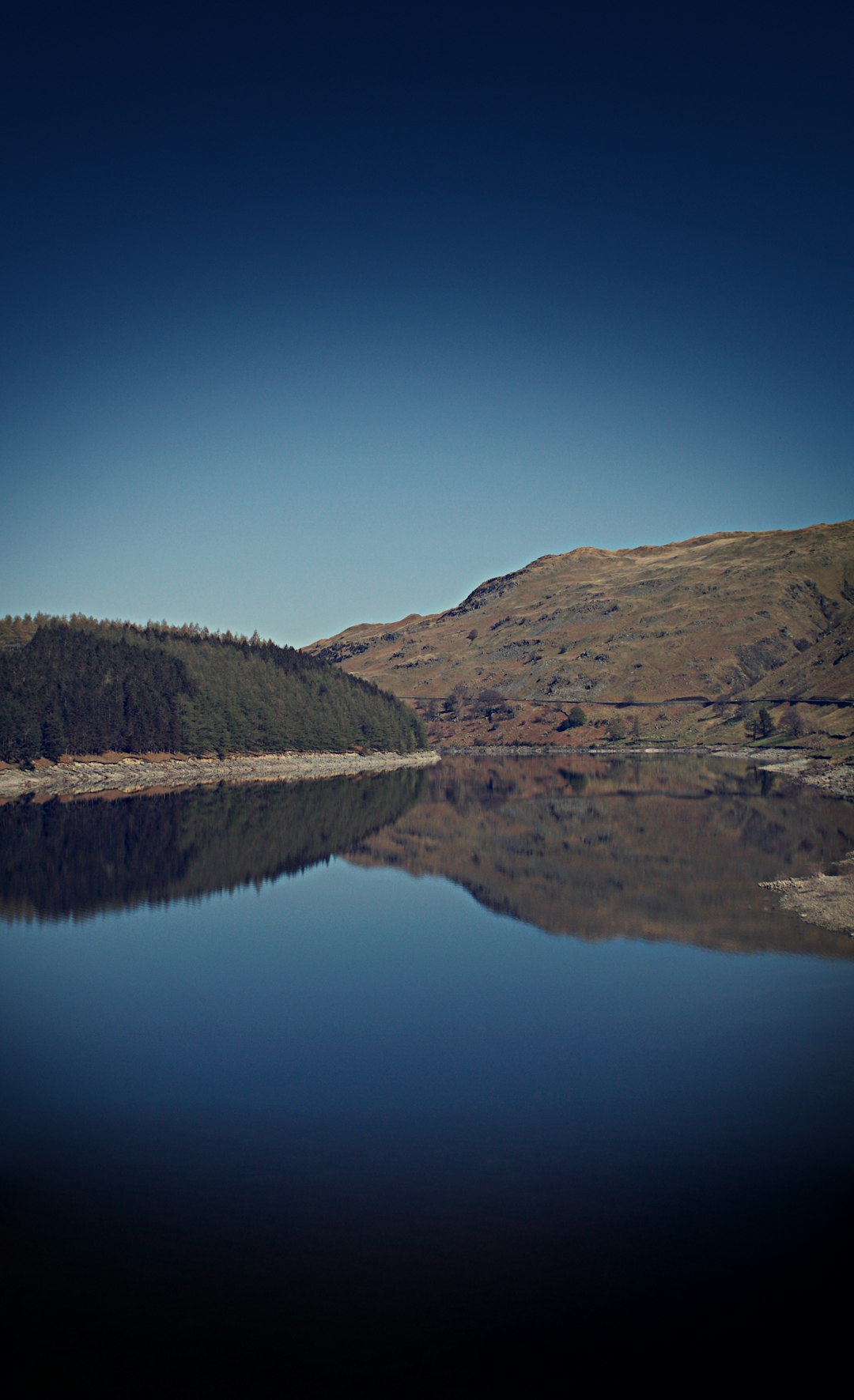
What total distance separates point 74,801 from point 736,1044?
85.7 meters

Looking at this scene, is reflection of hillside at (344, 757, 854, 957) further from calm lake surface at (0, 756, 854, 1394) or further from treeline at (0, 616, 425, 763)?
treeline at (0, 616, 425, 763)

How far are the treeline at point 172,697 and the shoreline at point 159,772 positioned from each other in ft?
6.01

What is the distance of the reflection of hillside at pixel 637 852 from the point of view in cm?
4144

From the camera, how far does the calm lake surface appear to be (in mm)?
12656

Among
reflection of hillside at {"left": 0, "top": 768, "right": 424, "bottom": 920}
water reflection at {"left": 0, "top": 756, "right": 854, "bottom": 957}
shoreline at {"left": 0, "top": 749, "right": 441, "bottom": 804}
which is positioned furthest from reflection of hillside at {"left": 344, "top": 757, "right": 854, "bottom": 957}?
shoreline at {"left": 0, "top": 749, "right": 441, "bottom": 804}

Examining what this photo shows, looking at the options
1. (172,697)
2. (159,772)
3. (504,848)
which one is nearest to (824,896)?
(504,848)

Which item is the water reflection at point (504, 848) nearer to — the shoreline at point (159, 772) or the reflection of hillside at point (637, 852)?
the reflection of hillside at point (637, 852)

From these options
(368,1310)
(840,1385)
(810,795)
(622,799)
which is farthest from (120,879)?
(810,795)

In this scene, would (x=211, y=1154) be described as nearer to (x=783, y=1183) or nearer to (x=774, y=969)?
(x=783, y=1183)

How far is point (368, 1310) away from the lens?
1298cm

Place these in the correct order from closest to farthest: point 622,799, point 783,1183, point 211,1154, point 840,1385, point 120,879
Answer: point 840,1385
point 783,1183
point 211,1154
point 120,879
point 622,799

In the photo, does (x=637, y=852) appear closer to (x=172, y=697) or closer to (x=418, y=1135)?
(x=418, y=1135)

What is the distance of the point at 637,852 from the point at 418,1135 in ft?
156

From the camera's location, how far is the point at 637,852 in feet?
211
